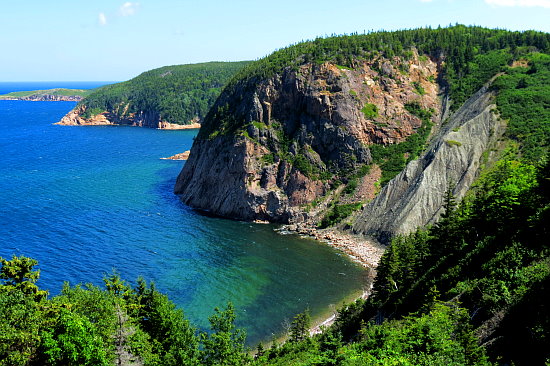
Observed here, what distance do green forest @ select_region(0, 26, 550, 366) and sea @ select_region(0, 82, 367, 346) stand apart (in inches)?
392

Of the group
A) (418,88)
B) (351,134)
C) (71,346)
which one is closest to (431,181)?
(351,134)

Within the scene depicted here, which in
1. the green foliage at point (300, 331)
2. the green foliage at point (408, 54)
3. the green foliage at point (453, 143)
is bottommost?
the green foliage at point (300, 331)

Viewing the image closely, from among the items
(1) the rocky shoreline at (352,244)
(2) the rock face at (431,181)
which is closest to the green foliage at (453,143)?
(2) the rock face at (431,181)

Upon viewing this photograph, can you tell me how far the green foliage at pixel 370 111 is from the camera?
344ft

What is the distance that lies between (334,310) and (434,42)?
9241 cm

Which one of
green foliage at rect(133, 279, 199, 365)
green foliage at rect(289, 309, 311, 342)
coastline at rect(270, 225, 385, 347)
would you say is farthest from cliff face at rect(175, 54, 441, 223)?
green foliage at rect(133, 279, 199, 365)

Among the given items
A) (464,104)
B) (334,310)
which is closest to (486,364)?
(334,310)

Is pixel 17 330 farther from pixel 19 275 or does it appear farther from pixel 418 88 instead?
pixel 418 88

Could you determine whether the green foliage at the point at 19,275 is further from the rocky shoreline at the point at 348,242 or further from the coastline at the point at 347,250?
the rocky shoreline at the point at 348,242

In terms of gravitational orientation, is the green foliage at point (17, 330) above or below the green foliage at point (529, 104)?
below

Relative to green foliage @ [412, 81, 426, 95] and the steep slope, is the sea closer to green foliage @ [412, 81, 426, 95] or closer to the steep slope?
the steep slope

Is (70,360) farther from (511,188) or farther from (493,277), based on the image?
(511,188)

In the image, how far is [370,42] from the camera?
120 m

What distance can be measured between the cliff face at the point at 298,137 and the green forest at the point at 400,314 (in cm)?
4076
